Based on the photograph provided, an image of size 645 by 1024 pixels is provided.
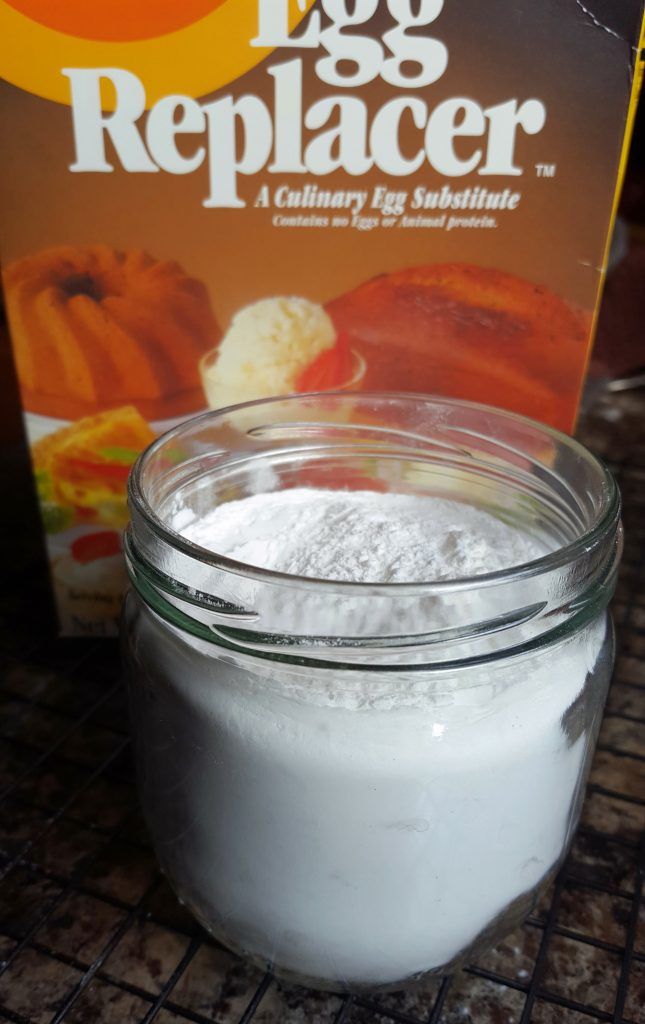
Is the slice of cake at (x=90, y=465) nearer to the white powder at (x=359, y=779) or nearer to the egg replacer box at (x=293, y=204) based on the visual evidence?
the egg replacer box at (x=293, y=204)

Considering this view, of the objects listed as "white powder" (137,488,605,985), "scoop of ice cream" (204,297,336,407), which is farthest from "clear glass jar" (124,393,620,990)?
"scoop of ice cream" (204,297,336,407)

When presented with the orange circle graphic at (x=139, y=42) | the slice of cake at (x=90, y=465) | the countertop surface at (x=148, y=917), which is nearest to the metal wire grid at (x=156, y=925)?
the countertop surface at (x=148, y=917)

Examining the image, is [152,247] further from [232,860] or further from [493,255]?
[232,860]

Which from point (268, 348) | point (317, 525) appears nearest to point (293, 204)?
point (268, 348)

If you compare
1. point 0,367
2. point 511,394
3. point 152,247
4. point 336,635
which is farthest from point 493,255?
point 0,367

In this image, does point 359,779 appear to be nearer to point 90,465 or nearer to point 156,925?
point 156,925

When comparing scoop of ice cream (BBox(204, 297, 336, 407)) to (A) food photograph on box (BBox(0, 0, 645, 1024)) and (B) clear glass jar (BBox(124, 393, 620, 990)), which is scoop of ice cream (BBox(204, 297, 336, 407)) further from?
(B) clear glass jar (BBox(124, 393, 620, 990))

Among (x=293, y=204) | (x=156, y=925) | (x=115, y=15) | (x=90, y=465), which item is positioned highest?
(x=115, y=15)
